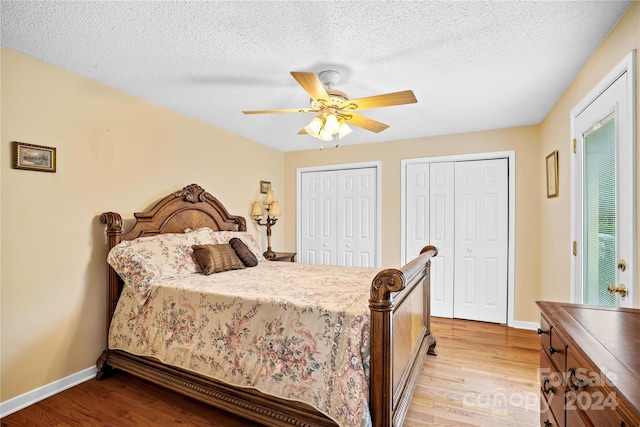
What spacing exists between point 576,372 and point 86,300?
3.05 metres

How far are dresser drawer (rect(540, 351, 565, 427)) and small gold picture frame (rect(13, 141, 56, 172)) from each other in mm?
3150

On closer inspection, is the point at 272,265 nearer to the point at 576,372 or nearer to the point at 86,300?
the point at 86,300

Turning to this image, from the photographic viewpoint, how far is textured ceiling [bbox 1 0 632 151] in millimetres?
1588

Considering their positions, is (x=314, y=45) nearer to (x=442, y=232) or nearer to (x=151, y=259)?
(x=151, y=259)

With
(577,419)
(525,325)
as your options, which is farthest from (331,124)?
(525,325)

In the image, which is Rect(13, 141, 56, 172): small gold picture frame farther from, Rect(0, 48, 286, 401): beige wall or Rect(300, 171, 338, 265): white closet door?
Rect(300, 171, 338, 265): white closet door

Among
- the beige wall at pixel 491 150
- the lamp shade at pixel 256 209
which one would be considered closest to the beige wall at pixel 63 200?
the lamp shade at pixel 256 209

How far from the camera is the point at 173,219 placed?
2949 millimetres

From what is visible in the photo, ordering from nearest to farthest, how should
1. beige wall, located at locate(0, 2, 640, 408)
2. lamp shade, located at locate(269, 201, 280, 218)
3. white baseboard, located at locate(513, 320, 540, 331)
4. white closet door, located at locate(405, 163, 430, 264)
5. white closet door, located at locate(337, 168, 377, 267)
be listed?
1. beige wall, located at locate(0, 2, 640, 408)
2. white baseboard, located at locate(513, 320, 540, 331)
3. white closet door, located at locate(405, 163, 430, 264)
4. lamp shade, located at locate(269, 201, 280, 218)
5. white closet door, located at locate(337, 168, 377, 267)

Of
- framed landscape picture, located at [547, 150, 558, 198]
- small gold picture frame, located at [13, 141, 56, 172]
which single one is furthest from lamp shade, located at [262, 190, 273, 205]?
framed landscape picture, located at [547, 150, 558, 198]

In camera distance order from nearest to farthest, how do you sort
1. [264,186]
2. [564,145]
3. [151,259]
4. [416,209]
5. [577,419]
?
[577,419]
[151,259]
[564,145]
[416,209]
[264,186]

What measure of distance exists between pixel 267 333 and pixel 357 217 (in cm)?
289

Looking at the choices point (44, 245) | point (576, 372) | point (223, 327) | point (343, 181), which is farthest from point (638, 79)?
point (44, 245)

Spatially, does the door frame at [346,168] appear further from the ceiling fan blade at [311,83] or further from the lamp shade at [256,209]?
the ceiling fan blade at [311,83]
